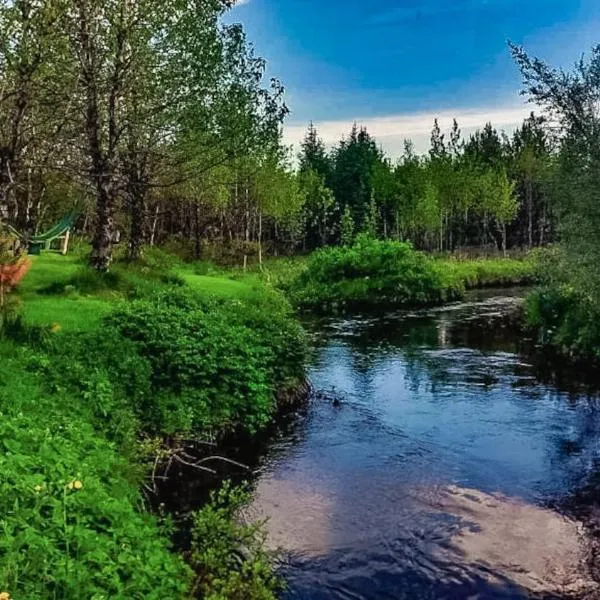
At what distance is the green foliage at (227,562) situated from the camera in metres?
7.27

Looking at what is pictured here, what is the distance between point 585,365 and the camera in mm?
21656

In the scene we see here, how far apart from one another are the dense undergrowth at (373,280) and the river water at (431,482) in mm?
15659

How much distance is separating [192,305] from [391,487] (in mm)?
7343

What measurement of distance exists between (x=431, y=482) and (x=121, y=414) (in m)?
5.40

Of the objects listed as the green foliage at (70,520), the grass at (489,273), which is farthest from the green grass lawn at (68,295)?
the grass at (489,273)

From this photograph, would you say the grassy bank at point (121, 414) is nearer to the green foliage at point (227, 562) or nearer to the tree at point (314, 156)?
the green foliage at point (227, 562)

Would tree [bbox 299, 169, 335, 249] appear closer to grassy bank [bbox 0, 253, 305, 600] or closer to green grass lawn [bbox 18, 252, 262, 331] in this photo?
green grass lawn [bbox 18, 252, 262, 331]

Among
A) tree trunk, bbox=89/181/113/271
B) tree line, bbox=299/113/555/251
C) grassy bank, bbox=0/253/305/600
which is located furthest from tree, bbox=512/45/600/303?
tree line, bbox=299/113/555/251

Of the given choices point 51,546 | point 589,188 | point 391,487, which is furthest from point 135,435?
point 589,188

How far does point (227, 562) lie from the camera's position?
7930 mm

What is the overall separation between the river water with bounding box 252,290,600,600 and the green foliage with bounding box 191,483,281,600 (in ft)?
2.85

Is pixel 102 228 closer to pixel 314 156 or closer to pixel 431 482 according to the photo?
pixel 431 482

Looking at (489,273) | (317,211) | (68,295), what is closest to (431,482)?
(68,295)

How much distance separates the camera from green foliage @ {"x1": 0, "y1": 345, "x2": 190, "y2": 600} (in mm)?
5892
